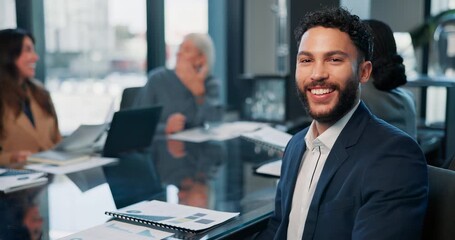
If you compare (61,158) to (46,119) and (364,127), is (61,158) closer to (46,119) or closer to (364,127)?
(46,119)

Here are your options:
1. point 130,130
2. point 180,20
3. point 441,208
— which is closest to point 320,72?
point 441,208

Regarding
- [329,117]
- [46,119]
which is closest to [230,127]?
[46,119]

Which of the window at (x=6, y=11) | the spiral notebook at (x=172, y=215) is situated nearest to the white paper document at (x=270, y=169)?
the spiral notebook at (x=172, y=215)

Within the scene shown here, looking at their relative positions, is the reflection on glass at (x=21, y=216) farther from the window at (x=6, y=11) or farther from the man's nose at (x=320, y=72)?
the window at (x=6, y=11)

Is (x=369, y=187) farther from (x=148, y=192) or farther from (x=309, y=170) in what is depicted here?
(x=148, y=192)

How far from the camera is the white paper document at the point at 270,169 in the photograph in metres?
2.15

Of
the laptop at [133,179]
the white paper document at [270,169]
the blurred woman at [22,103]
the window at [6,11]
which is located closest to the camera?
the laptop at [133,179]

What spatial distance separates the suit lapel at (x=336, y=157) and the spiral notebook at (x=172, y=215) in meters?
0.28

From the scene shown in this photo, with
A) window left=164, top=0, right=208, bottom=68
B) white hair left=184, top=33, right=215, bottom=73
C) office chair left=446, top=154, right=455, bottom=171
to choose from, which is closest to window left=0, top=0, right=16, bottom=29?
white hair left=184, top=33, right=215, bottom=73

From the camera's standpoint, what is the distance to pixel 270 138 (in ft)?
7.72

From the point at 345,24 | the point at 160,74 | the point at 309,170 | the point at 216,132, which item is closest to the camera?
the point at 345,24

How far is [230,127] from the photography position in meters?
3.27

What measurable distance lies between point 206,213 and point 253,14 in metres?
3.38

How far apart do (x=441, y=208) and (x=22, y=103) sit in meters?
2.25
